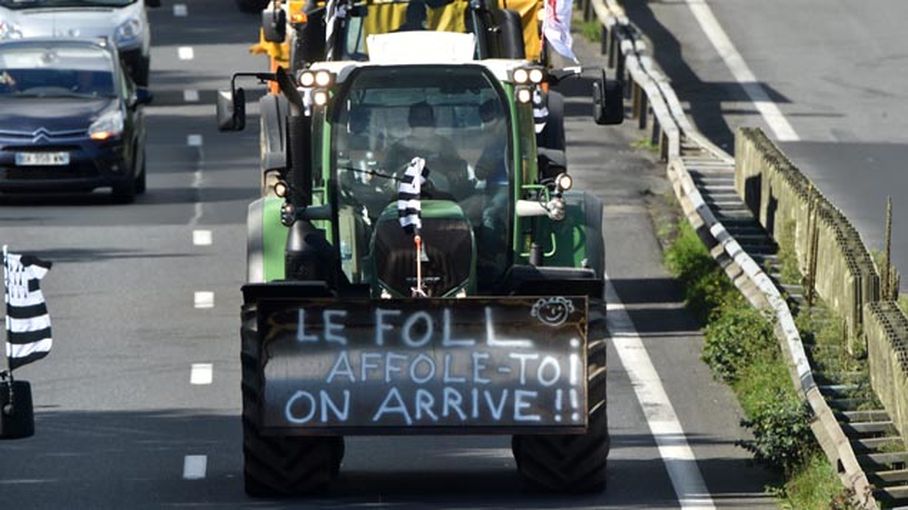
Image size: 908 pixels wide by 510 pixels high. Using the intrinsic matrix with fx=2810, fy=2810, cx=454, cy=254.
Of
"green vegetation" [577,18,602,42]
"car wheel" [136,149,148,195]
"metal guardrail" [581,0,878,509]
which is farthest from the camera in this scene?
"green vegetation" [577,18,602,42]

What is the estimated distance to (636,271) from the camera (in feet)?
92.8

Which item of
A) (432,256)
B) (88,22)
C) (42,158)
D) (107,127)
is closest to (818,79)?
(88,22)

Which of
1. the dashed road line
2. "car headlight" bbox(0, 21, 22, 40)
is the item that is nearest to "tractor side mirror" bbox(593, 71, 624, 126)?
the dashed road line

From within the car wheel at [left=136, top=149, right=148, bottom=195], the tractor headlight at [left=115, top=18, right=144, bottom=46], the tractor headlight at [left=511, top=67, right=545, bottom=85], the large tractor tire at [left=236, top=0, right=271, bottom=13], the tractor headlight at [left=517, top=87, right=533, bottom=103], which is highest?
the tractor headlight at [left=511, top=67, right=545, bottom=85]

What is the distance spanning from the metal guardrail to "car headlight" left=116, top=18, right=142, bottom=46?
671cm

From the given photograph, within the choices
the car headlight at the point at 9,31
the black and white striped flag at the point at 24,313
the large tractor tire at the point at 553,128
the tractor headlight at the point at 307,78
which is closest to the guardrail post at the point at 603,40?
the car headlight at the point at 9,31

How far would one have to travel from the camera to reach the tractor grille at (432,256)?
17.7 m

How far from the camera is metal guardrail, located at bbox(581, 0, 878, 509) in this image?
17.9m

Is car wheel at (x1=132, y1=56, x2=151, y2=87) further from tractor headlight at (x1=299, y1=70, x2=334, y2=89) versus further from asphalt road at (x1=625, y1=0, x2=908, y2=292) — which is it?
tractor headlight at (x1=299, y1=70, x2=334, y2=89)

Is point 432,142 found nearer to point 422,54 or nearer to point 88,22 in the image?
point 422,54

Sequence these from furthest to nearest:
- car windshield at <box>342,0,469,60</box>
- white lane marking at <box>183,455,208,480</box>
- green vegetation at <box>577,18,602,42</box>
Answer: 1. green vegetation at <box>577,18,602,42</box>
2. car windshield at <box>342,0,469,60</box>
3. white lane marking at <box>183,455,208,480</box>

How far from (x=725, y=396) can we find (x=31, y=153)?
12.7m

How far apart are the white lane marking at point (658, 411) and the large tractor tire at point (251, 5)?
22234 mm

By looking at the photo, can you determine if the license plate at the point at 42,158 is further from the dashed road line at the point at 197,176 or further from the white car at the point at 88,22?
the white car at the point at 88,22
